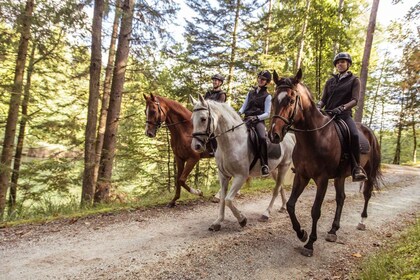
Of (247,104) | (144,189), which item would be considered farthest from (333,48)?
(144,189)

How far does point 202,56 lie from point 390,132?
2843 cm

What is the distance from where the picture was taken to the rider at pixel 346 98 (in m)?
5.14

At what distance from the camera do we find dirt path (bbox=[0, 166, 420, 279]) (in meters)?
3.69

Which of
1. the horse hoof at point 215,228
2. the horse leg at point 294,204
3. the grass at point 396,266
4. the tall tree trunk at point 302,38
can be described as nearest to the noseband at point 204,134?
the horse hoof at point 215,228

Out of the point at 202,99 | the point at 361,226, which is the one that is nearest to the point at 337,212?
the point at 361,226

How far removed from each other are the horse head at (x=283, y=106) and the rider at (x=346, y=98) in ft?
4.56

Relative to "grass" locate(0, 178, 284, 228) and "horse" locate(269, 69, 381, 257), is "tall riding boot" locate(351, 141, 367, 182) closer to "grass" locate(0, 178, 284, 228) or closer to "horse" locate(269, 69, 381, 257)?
"horse" locate(269, 69, 381, 257)

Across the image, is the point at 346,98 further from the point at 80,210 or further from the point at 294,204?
the point at 80,210

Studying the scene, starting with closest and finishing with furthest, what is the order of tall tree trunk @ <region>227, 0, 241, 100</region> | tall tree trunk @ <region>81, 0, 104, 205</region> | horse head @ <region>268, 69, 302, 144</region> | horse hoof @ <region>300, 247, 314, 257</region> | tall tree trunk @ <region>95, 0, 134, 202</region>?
horse head @ <region>268, 69, 302, 144</region>
horse hoof @ <region>300, 247, 314, 257</region>
tall tree trunk @ <region>81, 0, 104, 205</region>
tall tree trunk @ <region>95, 0, 134, 202</region>
tall tree trunk @ <region>227, 0, 241, 100</region>

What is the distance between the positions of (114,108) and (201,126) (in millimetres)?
5129

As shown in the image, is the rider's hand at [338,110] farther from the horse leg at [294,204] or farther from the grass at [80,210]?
the grass at [80,210]

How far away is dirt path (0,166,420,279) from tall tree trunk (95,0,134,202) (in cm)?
303

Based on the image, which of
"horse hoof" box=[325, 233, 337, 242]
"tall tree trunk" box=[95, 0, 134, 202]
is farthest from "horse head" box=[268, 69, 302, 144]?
"tall tree trunk" box=[95, 0, 134, 202]

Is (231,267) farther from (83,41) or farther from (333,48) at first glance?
(333,48)
